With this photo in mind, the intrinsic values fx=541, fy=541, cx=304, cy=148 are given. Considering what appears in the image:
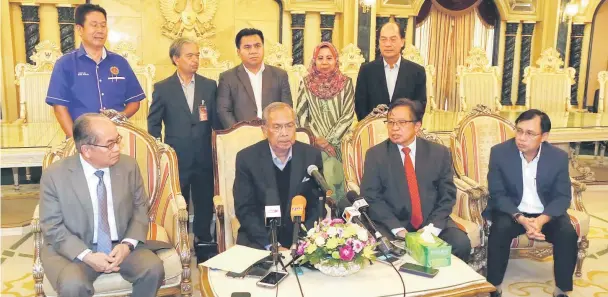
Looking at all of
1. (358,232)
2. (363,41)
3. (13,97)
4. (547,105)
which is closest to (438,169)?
(358,232)

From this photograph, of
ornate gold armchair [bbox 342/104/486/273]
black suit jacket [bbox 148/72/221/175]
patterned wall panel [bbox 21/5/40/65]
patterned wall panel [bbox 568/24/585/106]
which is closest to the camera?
ornate gold armchair [bbox 342/104/486/273]

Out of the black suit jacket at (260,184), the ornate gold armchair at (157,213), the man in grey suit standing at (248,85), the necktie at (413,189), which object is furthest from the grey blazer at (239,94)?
the necktie at (413,189)

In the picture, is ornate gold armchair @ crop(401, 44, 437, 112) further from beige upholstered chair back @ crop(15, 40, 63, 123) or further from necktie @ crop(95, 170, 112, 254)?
necktie @ crop(95, 170, 112, 254)

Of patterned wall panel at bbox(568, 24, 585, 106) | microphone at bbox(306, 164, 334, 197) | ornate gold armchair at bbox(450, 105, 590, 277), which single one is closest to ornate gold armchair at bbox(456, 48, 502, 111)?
ornate gold armchair at bbox(450, 105, 590, 277)

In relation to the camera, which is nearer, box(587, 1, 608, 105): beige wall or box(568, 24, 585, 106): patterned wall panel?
box(568, 24, 585, 106): patterned wall panel

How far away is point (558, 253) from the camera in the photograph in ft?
10.1

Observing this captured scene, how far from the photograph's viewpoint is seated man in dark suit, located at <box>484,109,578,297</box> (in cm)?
308

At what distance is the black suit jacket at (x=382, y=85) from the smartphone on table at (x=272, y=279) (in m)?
1.98

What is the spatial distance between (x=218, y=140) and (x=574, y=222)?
7.29 ft

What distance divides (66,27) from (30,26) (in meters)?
0.39

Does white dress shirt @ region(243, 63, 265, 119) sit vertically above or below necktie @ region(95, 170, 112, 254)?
above

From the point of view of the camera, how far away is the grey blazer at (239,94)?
140 inches

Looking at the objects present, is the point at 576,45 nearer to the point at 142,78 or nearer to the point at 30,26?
the point at 142,78

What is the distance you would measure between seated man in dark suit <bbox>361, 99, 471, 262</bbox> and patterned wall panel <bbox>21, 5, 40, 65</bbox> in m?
5.03
